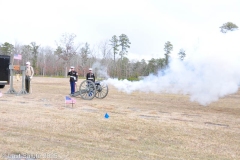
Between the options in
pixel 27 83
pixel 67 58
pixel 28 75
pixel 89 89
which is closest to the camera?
pixel 89 89

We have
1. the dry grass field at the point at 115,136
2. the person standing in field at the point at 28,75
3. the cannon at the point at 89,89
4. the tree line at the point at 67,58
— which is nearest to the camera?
the dry grass field at the point at 115,136

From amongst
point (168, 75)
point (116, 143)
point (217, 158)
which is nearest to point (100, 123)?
point (116, 143)

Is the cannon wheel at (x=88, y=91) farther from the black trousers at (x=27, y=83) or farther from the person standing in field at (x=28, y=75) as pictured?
the black trousers at (x=27, y=83)

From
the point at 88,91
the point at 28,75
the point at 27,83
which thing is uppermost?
the point at 28,75

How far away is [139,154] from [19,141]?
2.19 m

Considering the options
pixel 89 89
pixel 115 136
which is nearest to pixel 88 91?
pixel 89 89

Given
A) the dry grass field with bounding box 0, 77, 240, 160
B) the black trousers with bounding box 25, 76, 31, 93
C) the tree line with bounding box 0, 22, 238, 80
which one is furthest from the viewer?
the tree line with bounding box 0, 22, 238, 80

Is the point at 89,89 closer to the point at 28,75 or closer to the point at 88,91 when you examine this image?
the point at 88,91

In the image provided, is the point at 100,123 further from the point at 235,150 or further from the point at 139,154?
the point at 235,150

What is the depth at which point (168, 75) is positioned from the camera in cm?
1151

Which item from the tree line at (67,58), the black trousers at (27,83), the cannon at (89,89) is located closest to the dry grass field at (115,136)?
the cannon at (89,89)

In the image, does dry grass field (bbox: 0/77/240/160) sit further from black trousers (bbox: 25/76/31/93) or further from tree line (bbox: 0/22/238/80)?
tree line (bbox: 0/22/238/80)

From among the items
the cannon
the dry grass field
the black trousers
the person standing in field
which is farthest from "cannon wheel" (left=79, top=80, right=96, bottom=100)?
the dry grass field

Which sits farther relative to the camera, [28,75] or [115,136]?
[28,75]
